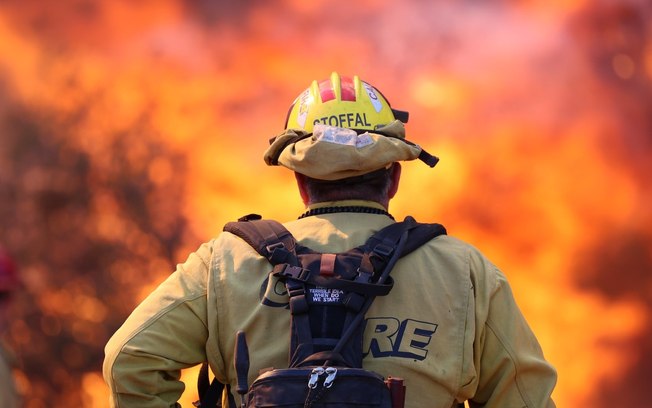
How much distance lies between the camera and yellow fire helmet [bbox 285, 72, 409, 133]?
14.7 feet

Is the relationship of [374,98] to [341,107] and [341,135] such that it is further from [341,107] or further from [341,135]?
[341,135]

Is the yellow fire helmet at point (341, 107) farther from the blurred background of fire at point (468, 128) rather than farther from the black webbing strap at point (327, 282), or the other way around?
the blurred background of fire at point (468, 128)

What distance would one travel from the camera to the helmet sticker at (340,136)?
4.22m

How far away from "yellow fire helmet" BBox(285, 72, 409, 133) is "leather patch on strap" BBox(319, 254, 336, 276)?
25.3 inches

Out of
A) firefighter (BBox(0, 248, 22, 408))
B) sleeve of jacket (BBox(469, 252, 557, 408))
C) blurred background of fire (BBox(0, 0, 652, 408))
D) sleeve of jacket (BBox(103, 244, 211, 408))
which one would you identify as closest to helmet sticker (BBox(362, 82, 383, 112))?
sleeve of jacket (BBox(469, 252, 557, 408))

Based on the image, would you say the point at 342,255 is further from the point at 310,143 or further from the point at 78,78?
the point at 78,78

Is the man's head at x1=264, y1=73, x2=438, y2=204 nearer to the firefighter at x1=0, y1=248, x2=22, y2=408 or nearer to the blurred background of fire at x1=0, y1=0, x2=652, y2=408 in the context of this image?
the firefighter at x1=0, y1=248, x2=22, y2=408

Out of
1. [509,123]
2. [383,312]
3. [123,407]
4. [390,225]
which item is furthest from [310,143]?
[509,123]

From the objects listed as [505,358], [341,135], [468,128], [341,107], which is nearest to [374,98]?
[341,107]

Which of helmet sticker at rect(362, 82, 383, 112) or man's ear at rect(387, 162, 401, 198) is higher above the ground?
helmet sticker at rect(362, 82, 383, 112)

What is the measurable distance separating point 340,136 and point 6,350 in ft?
6.63

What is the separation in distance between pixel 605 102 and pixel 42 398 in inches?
396

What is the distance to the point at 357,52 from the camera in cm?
1595

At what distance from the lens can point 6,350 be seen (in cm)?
521
